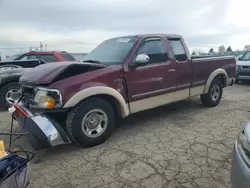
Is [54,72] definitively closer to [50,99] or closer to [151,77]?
[50,99]

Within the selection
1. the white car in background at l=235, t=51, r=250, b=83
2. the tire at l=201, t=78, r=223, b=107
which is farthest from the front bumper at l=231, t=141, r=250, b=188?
the white car in background at l=235, t=51, r=250, b=83

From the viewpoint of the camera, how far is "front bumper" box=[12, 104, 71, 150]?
10.2ft

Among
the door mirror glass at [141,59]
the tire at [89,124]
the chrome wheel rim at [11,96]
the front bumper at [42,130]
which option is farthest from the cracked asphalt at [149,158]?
the chrome wheel rim at [11,96]

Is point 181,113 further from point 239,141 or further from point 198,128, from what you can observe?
point 239,141

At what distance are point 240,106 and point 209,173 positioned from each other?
3912mm

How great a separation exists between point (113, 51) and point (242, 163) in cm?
327

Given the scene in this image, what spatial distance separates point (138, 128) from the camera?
4566 millimetres

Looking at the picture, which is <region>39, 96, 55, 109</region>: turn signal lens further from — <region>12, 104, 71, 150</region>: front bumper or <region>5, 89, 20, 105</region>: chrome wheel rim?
<region>5, 89, 20, 105</region>: chrome wheel rim

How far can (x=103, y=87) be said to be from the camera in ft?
12.0

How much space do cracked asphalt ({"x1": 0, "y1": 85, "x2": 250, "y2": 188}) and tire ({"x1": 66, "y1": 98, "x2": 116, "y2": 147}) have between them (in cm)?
15

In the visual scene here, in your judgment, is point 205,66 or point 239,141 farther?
point 205,66

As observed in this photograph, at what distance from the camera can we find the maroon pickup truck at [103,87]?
3314 mm

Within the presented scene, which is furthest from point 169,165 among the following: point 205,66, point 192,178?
point 205,66

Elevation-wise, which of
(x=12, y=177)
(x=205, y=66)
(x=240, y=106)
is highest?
(x=205, y=66)
